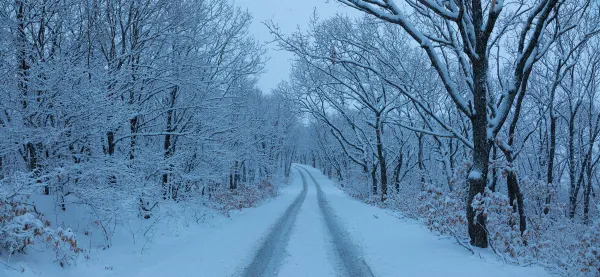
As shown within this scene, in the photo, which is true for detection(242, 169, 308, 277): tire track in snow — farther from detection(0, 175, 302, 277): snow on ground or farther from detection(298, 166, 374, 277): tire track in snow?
detection(298, 166, 374, 277): tire track in snow

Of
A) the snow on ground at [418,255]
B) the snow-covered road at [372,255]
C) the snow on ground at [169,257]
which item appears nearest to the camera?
the snow on ground at [169,257]

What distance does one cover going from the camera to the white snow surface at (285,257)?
5.87 metres

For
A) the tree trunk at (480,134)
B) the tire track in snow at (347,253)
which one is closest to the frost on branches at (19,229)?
the tire track in snow at (347,253)

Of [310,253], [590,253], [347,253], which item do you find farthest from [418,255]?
[590,253]

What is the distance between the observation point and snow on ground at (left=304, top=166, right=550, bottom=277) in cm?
585

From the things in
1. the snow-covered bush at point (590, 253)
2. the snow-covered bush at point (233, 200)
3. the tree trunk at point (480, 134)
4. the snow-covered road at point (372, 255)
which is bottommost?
the snow-covered bush at point (233, 200)

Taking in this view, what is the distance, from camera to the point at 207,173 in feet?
43.0

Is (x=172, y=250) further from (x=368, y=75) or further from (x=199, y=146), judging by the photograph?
(x=368, y=75)

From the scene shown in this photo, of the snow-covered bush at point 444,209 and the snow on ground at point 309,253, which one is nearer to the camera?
the snow on ground at point 309,253

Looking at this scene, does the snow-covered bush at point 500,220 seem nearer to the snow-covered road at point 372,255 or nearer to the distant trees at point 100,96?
the snow-covered road at point 372,255

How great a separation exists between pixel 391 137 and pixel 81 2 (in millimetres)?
23601

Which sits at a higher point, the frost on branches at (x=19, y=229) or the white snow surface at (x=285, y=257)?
the frost on branches at (x=19, y=229)

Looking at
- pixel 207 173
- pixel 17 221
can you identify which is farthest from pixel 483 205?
pixel 207 173

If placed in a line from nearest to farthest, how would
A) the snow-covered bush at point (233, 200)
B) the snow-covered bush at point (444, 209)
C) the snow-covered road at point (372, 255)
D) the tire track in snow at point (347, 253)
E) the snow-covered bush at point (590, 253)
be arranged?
the snow-covered bush at point (590, 253) → the snow-covered road at point (372, 255) → the tire track in snow at point (347, 253) → the snow-covered bush at point (444, 209) → the snow-covered bush at point (233, 200)
